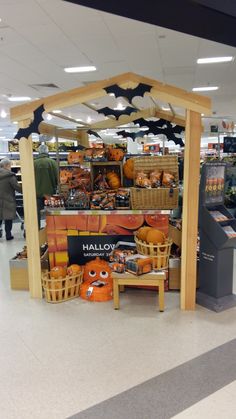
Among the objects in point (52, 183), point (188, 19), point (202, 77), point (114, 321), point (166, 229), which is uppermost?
point (202, 77)

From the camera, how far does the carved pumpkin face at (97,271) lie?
3.88 m

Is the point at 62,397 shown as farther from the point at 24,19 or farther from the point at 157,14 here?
the point at 24,19

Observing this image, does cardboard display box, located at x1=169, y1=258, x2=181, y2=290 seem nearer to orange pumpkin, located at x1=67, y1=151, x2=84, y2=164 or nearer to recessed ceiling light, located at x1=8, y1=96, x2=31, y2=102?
orange pumpkin, located at x1=67, y1=151, x2=84, y2=164

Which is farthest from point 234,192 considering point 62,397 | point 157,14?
point 62,397

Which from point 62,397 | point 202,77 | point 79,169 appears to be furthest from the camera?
point 202,77

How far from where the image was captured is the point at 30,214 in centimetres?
377

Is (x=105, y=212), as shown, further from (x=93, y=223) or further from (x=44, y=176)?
(x=44, y=176)

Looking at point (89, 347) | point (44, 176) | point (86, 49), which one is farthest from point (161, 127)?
point (89, 347)

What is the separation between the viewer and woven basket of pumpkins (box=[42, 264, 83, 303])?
3723 millimetres

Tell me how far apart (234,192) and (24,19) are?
15.8 feet

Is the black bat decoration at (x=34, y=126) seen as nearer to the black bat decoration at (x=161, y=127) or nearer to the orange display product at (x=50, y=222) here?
the orange display product at (x=50, y=222)

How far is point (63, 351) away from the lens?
110 inches

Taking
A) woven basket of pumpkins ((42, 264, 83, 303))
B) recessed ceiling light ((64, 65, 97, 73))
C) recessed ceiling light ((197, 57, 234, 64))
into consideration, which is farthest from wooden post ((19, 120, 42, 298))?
recessed ceiling light ((197, 57, 234, 64))

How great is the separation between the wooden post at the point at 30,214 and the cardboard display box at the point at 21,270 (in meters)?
0.24
